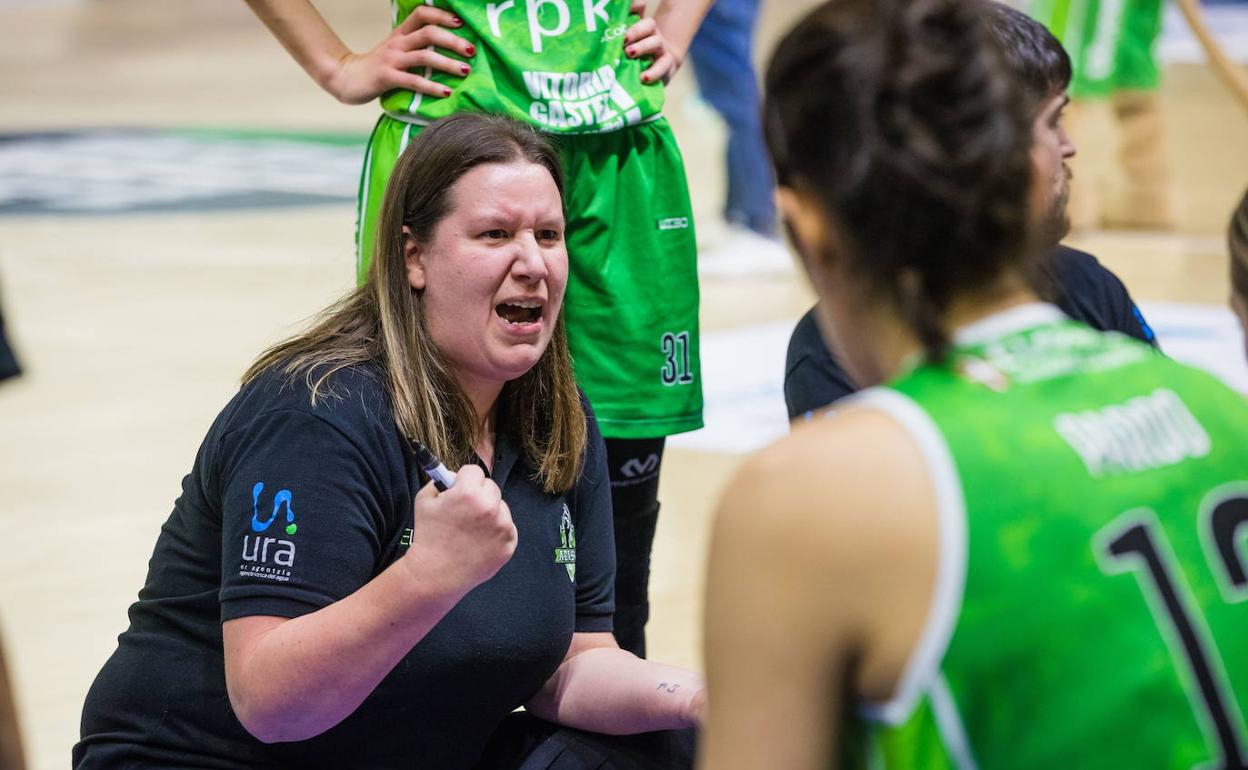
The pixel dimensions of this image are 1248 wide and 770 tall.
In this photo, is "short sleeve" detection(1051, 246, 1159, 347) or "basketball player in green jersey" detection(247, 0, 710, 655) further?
"basketball player in green jersey" detection(247, 0, 710, 655)

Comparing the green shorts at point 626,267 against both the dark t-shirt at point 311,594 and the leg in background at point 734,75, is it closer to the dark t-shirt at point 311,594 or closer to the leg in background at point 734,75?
the dark t-shirt at point 311,594

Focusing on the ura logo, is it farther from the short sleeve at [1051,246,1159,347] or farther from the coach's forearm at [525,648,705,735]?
the short sleeve at [1051,246,1159,347]

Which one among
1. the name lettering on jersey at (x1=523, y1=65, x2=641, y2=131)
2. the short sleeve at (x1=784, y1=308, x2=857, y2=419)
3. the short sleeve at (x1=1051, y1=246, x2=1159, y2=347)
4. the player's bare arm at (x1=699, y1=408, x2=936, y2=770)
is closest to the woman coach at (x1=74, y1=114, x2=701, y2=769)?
the name lettering on jersey at (x1=523, y1=65, x2=641, y2=131)

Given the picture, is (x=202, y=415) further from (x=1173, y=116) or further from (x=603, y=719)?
(x=1173, y=116)

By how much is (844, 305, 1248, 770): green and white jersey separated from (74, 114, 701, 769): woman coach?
0.65 m

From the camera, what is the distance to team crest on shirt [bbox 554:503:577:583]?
7.15 feet

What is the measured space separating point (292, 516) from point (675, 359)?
0.88m

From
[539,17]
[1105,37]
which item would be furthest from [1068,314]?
[1105,37]

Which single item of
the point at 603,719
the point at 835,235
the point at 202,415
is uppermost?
the point at 835,235

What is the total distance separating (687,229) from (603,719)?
807 millimetres

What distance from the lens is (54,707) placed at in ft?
10.3

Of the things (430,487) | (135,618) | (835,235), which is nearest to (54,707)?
(135,618)

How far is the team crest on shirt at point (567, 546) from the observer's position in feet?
7.15

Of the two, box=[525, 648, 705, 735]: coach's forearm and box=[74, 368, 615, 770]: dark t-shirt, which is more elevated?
box=[74, 368, 615, 770]: dark t-shirt
